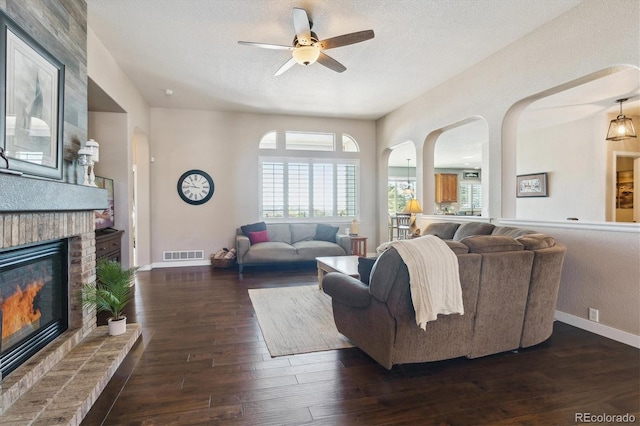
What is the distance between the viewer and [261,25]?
3584mm

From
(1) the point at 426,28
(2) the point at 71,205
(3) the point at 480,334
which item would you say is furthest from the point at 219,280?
(1) the point at 426,28

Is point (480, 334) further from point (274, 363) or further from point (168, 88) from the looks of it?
point (168, 88)

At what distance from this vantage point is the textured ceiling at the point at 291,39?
3.26 metres

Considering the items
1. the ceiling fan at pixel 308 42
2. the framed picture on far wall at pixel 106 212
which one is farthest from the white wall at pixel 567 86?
the framed picture on far wall at pixel 106 212

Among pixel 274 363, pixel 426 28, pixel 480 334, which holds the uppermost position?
pixel 426 28

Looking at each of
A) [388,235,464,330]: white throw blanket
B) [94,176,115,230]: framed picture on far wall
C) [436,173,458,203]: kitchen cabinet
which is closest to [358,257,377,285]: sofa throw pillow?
[388,235,464,330]: white throw blanket

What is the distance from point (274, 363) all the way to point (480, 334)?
1.60 m

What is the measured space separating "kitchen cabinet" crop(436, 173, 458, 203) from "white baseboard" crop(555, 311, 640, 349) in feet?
30.8

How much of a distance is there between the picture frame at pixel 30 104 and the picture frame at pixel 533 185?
8.15m

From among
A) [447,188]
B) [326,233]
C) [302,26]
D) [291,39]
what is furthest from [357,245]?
[447,188]

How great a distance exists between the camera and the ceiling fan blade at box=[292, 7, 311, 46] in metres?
2.97

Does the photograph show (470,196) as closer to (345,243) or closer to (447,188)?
(447,188)

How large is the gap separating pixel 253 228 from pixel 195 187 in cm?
148

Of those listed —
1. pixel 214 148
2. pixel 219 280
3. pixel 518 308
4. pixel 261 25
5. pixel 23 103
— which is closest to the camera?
pixel 23 103
